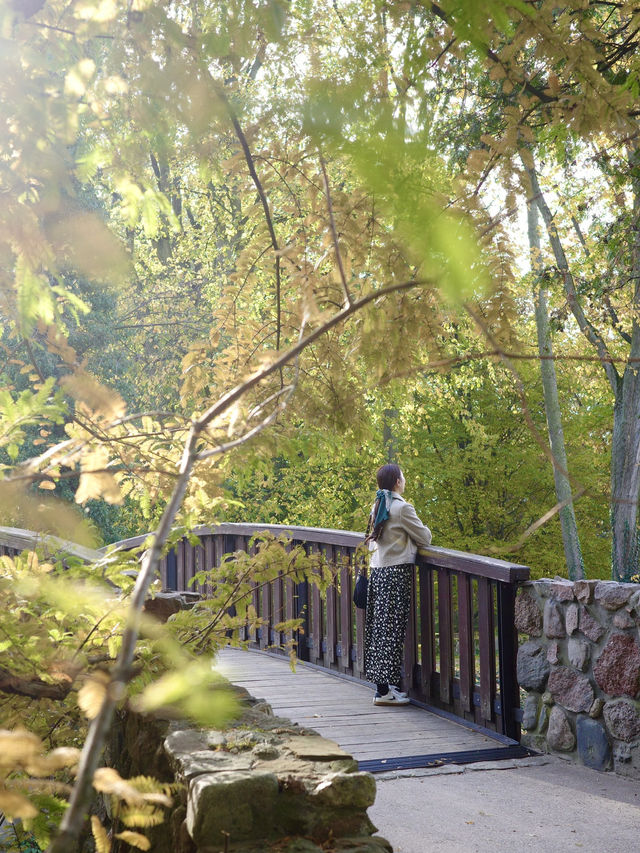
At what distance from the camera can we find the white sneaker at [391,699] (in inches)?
232

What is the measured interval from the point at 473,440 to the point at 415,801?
1121 cm

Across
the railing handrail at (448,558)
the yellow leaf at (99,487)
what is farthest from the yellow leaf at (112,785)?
the railing handrail at (448,558)

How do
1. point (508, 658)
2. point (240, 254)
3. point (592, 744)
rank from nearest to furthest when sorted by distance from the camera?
point (240, 254), point (592, 744), point (508, 658)

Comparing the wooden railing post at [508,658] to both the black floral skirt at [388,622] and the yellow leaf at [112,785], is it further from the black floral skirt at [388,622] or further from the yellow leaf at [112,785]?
the yellow leaf at [112,785]

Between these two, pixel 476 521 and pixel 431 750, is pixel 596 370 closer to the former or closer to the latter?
pixel 476 521

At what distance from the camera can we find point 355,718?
18.0 feet

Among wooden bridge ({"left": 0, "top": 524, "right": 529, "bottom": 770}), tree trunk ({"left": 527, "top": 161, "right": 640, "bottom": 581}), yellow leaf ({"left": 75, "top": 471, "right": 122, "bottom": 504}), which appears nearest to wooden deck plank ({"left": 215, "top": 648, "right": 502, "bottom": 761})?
wooden bridge ({"left": 0, "top": 524, "right": 529, "bottom": 770})

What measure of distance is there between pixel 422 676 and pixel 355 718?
683 mm

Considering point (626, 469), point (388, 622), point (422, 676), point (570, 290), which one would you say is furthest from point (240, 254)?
point (626, 469)

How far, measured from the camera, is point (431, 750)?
4793 mm

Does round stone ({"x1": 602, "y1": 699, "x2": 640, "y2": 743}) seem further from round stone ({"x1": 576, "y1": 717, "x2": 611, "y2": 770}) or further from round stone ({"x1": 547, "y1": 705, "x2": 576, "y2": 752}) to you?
round stone ({"x1": 547, "y1": 705, "x2": 576, "y2": 752})

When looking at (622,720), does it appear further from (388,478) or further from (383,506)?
(388,478)

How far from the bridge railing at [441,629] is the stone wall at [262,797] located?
787mm

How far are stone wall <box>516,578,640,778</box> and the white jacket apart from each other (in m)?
1.01
